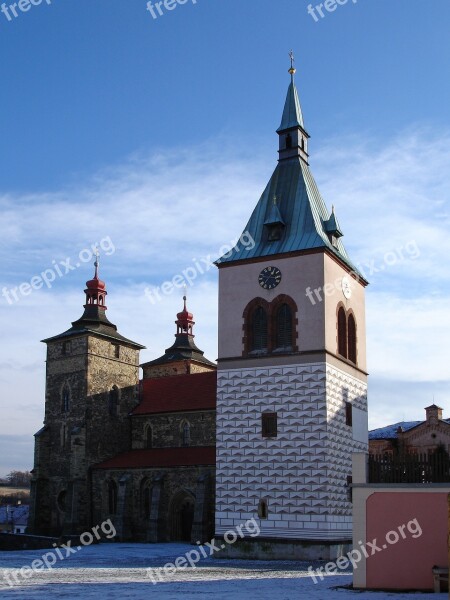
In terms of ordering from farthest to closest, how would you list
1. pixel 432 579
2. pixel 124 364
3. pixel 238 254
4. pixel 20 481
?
pixel 20 481, pixel 124 364, pixel 238 254, pixel 432 579

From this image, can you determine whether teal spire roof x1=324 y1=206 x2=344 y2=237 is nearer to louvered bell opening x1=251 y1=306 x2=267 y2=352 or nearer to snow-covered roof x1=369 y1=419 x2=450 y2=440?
louvered bell opening x1=251 y1=306 x2=267 y2=352

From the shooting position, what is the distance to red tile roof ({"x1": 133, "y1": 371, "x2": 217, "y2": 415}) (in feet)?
145

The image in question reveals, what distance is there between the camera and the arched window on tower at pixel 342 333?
107 feet

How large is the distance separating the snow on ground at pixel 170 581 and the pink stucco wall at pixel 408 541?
0.94m

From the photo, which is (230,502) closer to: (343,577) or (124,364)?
(343,577)

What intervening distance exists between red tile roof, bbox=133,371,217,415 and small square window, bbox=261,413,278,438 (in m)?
12.2

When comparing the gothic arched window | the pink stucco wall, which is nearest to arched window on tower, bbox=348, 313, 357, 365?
the pink stucco wall

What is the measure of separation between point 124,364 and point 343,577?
2777 cm

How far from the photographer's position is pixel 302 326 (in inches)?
1222

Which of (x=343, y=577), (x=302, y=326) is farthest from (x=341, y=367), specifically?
(x=343, y=577)

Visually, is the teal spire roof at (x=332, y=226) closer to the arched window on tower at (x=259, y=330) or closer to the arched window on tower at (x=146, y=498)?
the arched window on tower at (x=259, y=330)

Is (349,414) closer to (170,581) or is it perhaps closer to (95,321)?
(170,581)

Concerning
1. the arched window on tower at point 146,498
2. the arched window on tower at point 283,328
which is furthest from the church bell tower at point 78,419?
the arched window on tower at point 283,328

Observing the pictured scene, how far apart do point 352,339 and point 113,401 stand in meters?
18.5
